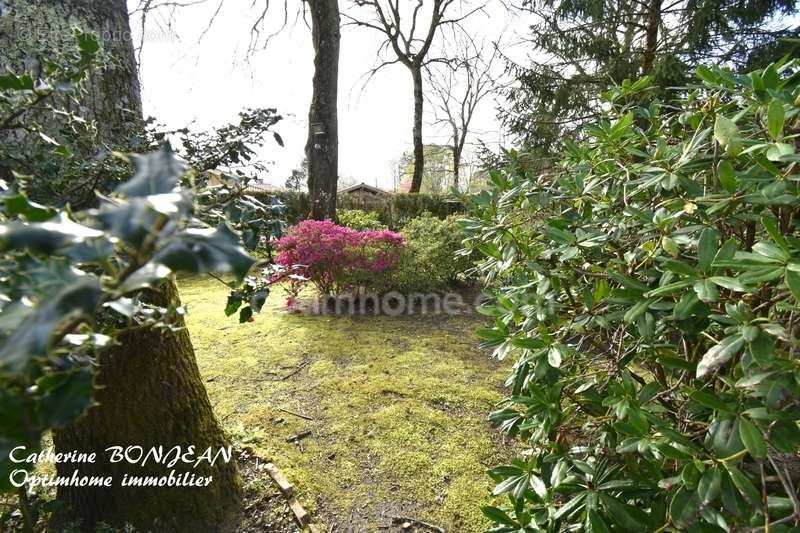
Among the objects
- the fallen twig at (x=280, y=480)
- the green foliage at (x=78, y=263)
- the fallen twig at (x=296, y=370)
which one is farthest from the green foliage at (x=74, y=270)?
the fallen twig at (x=296, y=370)

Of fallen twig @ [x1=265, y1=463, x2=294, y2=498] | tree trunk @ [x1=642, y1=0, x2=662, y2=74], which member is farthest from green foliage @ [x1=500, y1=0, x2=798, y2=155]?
fallen twig @ [x1=265, y1=463, x2=294, y2=498]

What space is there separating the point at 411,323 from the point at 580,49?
4.90m

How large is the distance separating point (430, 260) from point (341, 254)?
3.37 feet

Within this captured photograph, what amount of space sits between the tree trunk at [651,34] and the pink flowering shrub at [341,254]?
12.7 feet

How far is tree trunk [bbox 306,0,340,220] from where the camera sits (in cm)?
568

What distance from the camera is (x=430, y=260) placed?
178 inches

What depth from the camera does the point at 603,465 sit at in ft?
2.89

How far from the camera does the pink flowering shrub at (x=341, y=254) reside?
418 centimetres

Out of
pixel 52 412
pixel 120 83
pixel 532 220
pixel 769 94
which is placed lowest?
pixel 52 412

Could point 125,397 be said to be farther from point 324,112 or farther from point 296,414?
point 324,112

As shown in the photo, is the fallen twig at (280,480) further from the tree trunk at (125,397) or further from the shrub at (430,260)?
the shrub at (430,260)

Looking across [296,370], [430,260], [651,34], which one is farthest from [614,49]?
[296,370]

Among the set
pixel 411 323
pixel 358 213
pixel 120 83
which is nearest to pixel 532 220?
pixel 120 83

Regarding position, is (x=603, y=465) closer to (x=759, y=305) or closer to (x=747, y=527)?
(x=747, y=527)
